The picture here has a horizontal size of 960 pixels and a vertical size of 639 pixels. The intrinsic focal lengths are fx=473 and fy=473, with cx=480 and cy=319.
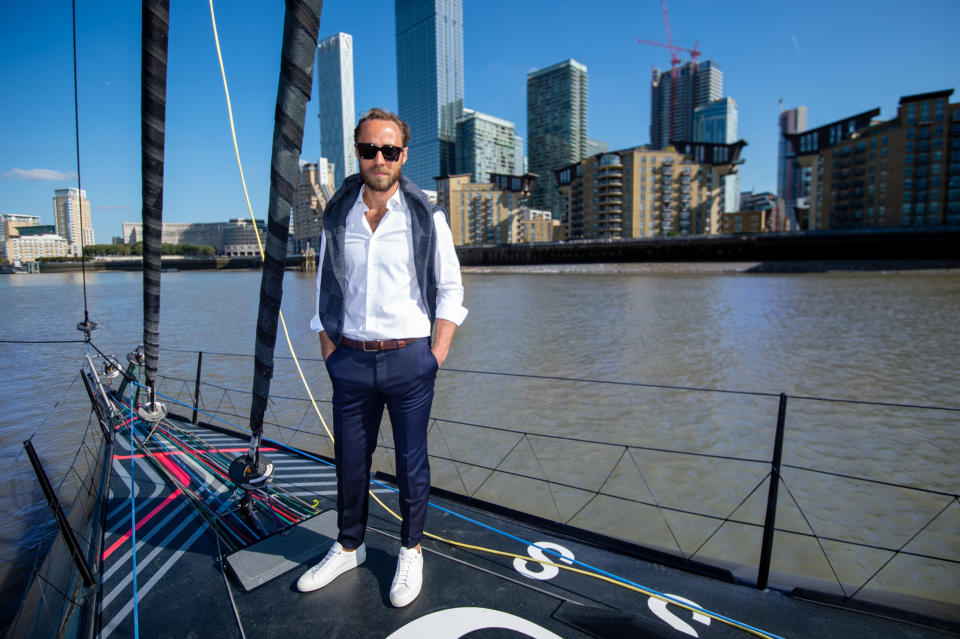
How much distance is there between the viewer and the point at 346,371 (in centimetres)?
218

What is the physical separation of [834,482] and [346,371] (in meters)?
6.64

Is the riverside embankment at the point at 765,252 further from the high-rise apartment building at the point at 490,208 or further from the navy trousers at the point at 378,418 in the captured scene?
the navy trousers at the point at 378,418

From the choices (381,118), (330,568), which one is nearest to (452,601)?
(330,568)

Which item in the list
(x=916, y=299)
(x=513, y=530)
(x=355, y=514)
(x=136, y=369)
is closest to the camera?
(x=355, y=514)

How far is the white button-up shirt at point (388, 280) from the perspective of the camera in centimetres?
215

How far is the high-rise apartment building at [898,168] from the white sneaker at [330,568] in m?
96.1

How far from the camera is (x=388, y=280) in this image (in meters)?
2.16

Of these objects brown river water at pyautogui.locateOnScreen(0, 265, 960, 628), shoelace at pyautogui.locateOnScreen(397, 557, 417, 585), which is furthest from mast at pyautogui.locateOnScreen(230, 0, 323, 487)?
brown river water at pyautogui.locateOnScreen(0, 265, 960, 628)

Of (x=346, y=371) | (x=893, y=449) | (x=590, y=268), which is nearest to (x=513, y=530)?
(x=346, y=371)

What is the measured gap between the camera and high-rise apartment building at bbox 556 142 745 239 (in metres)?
91.6

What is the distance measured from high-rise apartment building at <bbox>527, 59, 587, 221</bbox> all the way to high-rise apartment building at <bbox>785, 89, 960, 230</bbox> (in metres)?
112

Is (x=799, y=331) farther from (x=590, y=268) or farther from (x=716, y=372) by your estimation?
(x=590, y=268)

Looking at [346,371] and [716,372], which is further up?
[346,371]

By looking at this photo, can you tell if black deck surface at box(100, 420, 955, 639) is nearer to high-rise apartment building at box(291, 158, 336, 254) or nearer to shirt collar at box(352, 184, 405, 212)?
shirt collar at box(352, 184, 405, 212)
